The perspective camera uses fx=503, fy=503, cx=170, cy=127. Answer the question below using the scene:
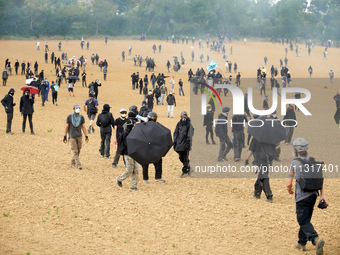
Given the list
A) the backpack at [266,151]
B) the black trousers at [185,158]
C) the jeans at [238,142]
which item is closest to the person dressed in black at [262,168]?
the backpack at [266,151]

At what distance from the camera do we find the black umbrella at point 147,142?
36.1 feet

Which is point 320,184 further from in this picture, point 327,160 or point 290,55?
point 290,55

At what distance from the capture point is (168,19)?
91562 millimetres

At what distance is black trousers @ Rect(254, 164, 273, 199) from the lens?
11.1m

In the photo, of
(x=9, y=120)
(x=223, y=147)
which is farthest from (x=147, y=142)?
(x=9, y=120)

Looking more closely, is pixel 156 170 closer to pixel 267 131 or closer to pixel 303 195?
pixel 267 131

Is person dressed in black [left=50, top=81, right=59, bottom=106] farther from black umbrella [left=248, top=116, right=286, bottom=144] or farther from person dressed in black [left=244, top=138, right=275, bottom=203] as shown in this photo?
person dressed in black [left=244, top=138, right=275, bottom=203]

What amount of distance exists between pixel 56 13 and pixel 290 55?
120ft

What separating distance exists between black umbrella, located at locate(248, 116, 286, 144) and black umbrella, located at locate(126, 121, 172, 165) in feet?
6.67

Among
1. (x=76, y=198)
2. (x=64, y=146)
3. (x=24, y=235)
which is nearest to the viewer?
(x=24, y=235)

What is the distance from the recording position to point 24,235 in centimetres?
851

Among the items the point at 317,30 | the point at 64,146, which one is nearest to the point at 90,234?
the point at 64,146

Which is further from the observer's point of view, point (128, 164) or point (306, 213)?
point (128, 164)

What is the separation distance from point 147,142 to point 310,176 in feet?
14.0
